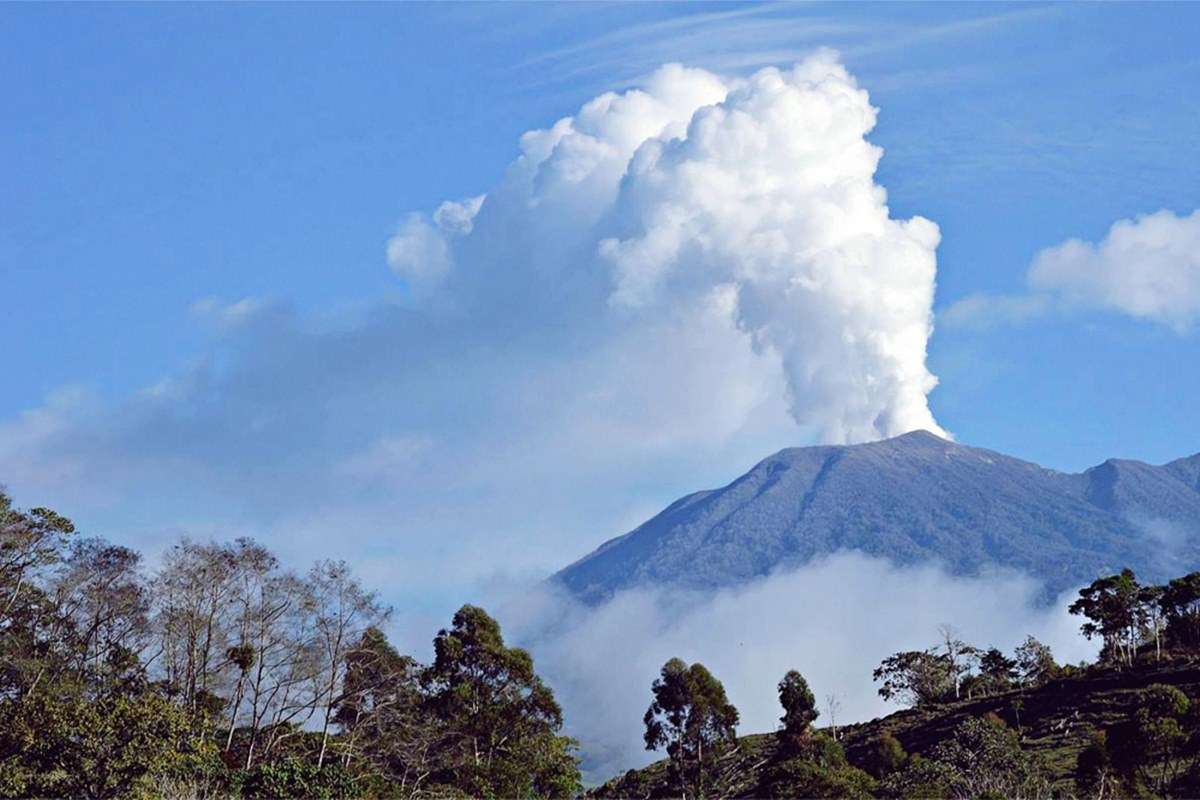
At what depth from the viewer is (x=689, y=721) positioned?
59.8 meters

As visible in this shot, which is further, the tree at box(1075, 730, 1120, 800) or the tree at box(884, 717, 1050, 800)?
the tree at box(1075, 730, 1120, 800)

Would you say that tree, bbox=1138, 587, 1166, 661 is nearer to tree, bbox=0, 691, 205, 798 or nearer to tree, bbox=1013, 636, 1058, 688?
tree, bbox=1013, 636, 1058, 688

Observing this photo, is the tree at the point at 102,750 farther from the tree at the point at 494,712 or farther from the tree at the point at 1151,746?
the tree at the point at 1151,746

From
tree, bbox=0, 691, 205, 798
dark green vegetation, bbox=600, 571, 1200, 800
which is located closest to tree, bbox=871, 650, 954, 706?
dark green vegetation, bbox=600, 571, 1200, 800

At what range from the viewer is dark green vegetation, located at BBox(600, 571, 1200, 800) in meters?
42.4

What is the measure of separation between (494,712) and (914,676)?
48.7 meters

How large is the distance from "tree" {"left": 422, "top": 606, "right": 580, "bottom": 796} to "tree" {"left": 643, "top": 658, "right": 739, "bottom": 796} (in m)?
4.70

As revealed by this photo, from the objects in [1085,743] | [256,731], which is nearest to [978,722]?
[1085,743]

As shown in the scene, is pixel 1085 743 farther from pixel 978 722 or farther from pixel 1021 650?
pixel 1021 650

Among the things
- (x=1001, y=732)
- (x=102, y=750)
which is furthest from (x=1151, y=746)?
(x=102, y=750)

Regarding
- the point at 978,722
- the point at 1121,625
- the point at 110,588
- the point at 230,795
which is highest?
the point at 1121,625

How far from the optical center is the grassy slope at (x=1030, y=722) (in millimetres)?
61875

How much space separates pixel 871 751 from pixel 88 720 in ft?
144

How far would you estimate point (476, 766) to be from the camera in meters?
50.2
